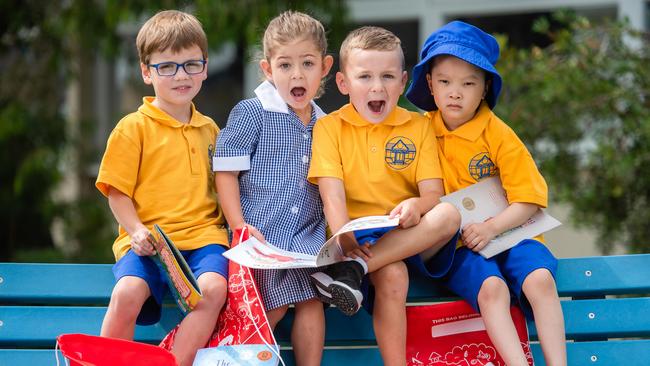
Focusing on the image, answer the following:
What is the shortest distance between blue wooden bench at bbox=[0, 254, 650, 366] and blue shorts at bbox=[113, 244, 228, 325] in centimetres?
16

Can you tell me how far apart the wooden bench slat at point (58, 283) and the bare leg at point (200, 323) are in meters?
0.47

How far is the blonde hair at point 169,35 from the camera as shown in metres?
3.42

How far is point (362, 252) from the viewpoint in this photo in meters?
3.32

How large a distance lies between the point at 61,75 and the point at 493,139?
17.9 feet

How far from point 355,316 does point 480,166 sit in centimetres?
68

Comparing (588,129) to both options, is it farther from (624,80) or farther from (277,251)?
(277,251)

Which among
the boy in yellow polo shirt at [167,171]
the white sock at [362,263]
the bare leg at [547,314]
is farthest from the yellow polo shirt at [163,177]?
the bare leg at [547,314]

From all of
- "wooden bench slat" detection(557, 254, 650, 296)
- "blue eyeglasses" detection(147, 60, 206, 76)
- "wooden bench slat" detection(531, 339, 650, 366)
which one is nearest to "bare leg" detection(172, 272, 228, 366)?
"blue eyeglasses" detection(147, 60, 206, 76)

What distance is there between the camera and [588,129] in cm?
550

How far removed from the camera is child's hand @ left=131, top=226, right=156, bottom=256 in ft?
10.5

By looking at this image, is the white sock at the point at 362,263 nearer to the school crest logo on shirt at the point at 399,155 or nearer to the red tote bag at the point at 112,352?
the school crest logo on shirt at the point at 399,155

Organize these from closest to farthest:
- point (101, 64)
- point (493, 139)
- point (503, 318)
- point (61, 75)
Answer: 1. point (503, 318)
2. point (493, 139)
3. point (61, 75)
4. point (101, 64)

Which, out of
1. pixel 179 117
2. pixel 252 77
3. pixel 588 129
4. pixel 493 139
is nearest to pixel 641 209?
pixel 588 129

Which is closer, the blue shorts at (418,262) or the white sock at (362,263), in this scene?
the white sock at (362,263)
